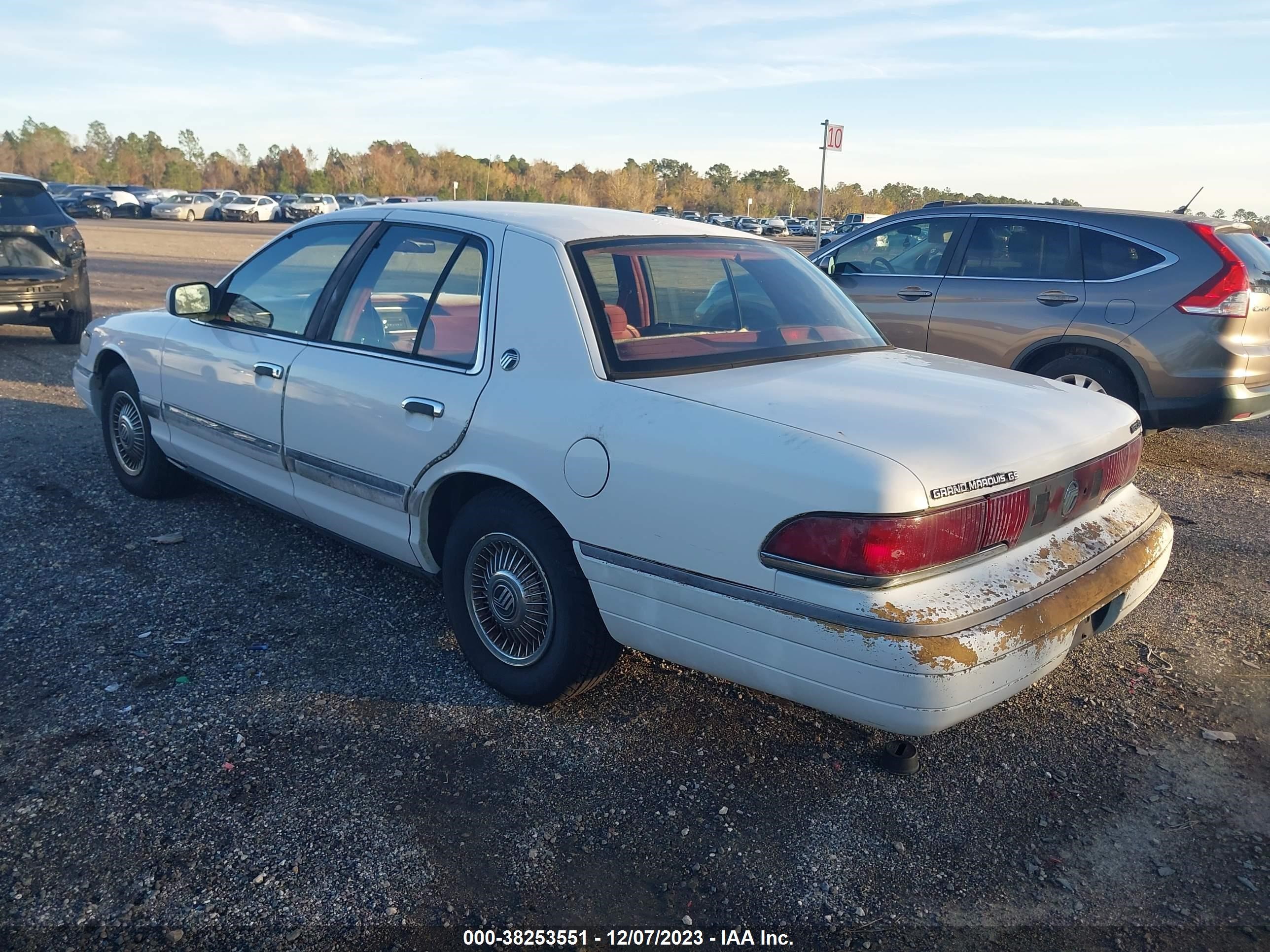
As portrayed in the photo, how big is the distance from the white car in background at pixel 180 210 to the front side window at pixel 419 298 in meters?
51.9

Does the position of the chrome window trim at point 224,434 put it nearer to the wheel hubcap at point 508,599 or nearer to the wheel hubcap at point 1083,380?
the wheel hubcap at point 508,599

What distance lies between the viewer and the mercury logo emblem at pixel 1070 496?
9.54ft

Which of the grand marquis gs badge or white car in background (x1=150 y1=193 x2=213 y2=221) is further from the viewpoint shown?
white car in background (x1=150 y1=193 x2=213 y2=221)

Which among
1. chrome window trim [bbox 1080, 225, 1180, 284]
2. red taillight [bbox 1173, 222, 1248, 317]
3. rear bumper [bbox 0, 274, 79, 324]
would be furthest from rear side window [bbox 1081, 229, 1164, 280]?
rear bumper [bbox 0, 274, 79, 324]

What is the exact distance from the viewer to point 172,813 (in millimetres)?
2754

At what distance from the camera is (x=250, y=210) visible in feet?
169

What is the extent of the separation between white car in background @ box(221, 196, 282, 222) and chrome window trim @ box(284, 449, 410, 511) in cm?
5279

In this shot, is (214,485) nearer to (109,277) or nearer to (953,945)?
(953,945)

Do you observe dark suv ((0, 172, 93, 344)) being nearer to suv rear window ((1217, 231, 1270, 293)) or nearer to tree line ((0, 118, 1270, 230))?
suv rear window ((1217, 231, 1270, 293))

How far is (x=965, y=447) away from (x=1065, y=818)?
1.17 m

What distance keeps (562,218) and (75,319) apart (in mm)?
8771

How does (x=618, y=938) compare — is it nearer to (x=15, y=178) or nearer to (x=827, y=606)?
(x=827, y=606)

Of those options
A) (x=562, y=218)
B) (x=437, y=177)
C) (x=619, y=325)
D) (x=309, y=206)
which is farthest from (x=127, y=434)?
(x=437, y=177)

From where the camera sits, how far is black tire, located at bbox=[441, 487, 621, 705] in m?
3.10
